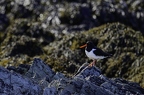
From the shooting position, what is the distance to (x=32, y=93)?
48.8 feet

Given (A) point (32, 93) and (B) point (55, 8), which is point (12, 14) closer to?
(B) point (55, 8)

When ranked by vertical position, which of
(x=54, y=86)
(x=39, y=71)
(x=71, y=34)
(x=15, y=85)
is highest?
(x=71, y=34)

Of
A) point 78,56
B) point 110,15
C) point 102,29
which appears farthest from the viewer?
point 110,15

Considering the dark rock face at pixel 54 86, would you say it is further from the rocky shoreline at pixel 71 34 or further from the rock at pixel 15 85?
the rocky shoreline at pixel 71 34

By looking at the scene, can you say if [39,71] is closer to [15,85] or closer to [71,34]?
[15,85]

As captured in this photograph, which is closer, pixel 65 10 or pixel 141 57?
pixel 141 57

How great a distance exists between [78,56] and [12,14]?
1409 centimetres

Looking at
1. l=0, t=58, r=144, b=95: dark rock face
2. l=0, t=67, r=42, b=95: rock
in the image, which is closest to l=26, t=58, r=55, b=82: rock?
l=0, t=58, r=144, b=95: dark rock face

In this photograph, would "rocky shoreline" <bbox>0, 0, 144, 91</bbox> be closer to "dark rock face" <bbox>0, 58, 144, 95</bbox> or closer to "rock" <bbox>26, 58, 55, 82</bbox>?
"rock" <bbox>26, 58, 55, 82</bbox>

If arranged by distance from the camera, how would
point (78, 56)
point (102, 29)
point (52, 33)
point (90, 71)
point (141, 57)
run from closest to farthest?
point (90, 71)
point (141, 57)
point (78, 56)
point (102, 29)
point (52, 33)

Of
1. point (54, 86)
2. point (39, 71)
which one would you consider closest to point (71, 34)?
point (39, 71)

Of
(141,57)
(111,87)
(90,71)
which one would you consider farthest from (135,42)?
(111,87)

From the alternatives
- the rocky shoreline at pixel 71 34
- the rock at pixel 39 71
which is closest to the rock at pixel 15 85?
the rock at pixel 39 71

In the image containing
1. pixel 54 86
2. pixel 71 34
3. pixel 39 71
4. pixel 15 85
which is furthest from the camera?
pixel 71 34
